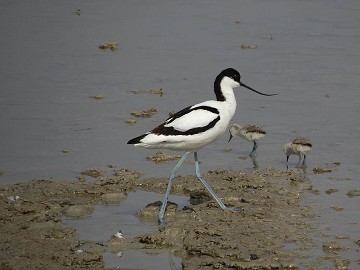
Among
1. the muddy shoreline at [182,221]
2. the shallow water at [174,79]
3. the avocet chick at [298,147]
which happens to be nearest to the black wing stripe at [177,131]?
the muddy shoreline at [182,221]

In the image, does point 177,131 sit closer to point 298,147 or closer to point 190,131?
point 190,131

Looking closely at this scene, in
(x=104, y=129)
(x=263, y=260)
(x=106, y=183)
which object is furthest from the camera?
(x=104, y=129)

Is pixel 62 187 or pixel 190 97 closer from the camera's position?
pixel 62 187

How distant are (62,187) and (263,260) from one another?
9.69ft

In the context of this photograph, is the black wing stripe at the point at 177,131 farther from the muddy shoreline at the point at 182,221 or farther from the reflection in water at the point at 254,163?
the reflection in water at the point at 254,163

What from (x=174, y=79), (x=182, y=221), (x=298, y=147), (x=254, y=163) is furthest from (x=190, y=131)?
(x=174, y=79)

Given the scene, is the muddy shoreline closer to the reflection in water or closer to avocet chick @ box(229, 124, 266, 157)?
the reflection in water

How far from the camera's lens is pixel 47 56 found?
1564cm

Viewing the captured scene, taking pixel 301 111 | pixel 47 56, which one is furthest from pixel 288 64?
pixel 47 56

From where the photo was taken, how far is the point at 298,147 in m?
10.9

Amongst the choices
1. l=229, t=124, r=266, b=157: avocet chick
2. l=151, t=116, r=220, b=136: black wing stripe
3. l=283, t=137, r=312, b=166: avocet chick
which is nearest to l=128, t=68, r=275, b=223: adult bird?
l=151, t=116, r=220, b=136: black wing stripe

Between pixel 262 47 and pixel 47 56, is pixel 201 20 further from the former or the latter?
pixel 47 56

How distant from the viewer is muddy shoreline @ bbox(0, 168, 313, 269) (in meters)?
8.05

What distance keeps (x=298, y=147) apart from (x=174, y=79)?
3.89 metres
